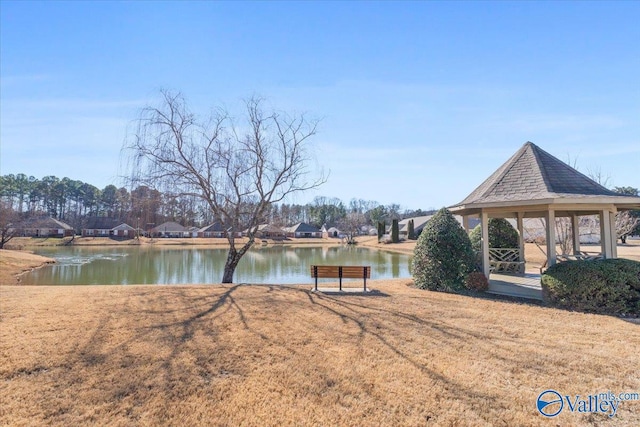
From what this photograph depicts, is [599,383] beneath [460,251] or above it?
beneath

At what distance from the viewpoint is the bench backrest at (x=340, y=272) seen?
28.2ft

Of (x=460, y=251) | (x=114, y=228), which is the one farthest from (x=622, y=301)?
(x=114, y=228)

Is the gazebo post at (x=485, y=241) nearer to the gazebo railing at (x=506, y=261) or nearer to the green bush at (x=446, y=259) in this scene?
the green bush at (x=446, y=259)

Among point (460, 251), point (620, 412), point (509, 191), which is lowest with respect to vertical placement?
point (620, 412)

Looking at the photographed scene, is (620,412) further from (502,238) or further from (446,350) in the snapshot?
(502,238)

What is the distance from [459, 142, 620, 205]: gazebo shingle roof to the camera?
26.9ft

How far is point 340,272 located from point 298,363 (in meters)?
4.57

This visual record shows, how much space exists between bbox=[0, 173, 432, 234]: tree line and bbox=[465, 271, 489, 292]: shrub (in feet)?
19.7

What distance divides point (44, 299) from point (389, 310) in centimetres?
690

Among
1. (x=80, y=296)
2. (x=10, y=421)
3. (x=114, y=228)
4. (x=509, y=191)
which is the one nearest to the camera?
(x=10, y=421)

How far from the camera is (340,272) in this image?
8.52m

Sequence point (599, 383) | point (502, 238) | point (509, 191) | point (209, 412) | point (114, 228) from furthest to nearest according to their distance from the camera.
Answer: point (114, 228) → point (502, 238) → point (509, 191) → point (599, 383) → point (209, 412)

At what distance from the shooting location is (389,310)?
654 centimetres

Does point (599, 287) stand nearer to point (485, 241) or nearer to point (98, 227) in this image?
point (485, 241)
